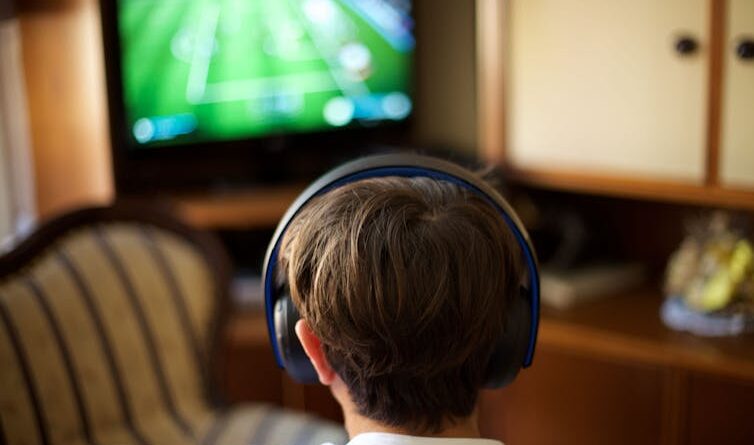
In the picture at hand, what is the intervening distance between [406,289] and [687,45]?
3.51 ft

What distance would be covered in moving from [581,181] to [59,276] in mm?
1049

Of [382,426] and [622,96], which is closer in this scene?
[382,426]

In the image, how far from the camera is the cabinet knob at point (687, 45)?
1803 mm

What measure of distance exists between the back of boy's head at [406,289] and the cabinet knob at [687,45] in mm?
929

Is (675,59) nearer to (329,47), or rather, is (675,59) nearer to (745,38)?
(745,38)

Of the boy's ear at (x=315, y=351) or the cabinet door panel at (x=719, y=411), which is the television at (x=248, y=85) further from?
the boy's ear at (x=315, y=351)

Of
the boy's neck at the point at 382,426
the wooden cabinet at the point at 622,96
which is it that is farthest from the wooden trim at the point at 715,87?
the boy's neck at the point at 382,426

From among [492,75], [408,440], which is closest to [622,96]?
[492,75]

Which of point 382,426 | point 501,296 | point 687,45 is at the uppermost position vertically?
point 687,45

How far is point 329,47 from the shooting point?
243 cm

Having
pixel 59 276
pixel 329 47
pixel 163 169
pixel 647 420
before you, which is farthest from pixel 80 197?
pixel 647 420

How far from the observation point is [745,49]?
5.67ft

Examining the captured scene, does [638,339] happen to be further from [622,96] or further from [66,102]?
[66,102]

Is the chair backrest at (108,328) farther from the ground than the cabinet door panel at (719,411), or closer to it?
farther from the ground
